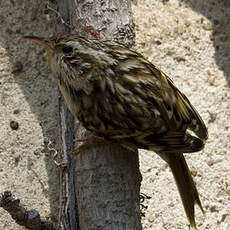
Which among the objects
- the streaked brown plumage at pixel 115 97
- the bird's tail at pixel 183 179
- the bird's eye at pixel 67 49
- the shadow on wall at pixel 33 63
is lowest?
the shadow on wall at pixel 33 63

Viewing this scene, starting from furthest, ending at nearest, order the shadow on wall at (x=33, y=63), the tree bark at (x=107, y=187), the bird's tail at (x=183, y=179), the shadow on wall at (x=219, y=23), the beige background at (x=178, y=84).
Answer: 1. the shadow on wall at (x=219, y=23)
2. the shadow on wall at (x=33, y=63)
3. the beige background at (x=178, y=84)
4. the bird's tail at (x=183, y=179)
5. the tree bark at (x=107, y=187)

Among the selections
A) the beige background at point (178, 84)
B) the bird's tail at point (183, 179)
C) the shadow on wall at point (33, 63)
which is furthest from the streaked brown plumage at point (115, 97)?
the shadow on wall at point (33, 63)

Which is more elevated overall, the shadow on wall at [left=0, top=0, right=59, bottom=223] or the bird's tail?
the bird's tail

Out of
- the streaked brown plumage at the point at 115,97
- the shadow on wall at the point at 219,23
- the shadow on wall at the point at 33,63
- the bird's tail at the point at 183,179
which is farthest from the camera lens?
the shadow on wall at the point at 219,23

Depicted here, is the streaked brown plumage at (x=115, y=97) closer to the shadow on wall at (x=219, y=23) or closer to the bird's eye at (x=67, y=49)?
the bird's eye at (x=67, y=49)

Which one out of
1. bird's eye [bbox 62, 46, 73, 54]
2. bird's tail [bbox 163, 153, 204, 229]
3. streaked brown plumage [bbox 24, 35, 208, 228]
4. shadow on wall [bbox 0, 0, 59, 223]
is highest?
bird's eye [bbox 62, 46, 73, 54]

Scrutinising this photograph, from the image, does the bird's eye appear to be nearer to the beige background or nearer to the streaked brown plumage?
the streaked brown plumage

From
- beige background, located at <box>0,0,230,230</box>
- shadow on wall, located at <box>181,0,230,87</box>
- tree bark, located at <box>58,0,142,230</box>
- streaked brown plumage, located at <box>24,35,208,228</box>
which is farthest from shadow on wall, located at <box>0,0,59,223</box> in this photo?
shadow on wall, located at <box>181,0,230,87</box>
